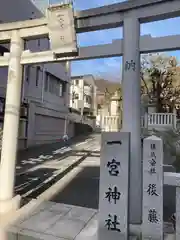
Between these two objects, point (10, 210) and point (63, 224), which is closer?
point (63, 224)

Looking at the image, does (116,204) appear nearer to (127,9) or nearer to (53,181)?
(127,9)

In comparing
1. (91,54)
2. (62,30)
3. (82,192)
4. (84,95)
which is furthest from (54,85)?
(91,54)

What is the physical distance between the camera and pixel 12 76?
165 inches

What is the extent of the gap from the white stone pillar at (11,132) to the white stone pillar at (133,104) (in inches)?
84.8

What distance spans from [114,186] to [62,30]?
2848 millimetres

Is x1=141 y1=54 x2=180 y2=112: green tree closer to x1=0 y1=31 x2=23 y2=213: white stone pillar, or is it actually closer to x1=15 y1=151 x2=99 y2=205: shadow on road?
x1=15 y1=151 x2=99 y2=205: shadow on road

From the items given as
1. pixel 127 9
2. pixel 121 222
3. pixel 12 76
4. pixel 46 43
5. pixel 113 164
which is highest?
pixel 46 43

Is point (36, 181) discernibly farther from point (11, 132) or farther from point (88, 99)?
point (88, 99)

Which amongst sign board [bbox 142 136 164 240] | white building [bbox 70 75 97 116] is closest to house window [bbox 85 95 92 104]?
white building [bbox 70 75 97 116]

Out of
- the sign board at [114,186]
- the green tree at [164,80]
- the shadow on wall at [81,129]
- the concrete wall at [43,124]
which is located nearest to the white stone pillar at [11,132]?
the sign board at [114,186]

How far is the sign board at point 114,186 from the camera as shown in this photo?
9.26 feet

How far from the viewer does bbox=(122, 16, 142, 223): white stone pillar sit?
332 cm

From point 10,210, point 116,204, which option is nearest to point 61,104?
point 10,210

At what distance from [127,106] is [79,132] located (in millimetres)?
19734
